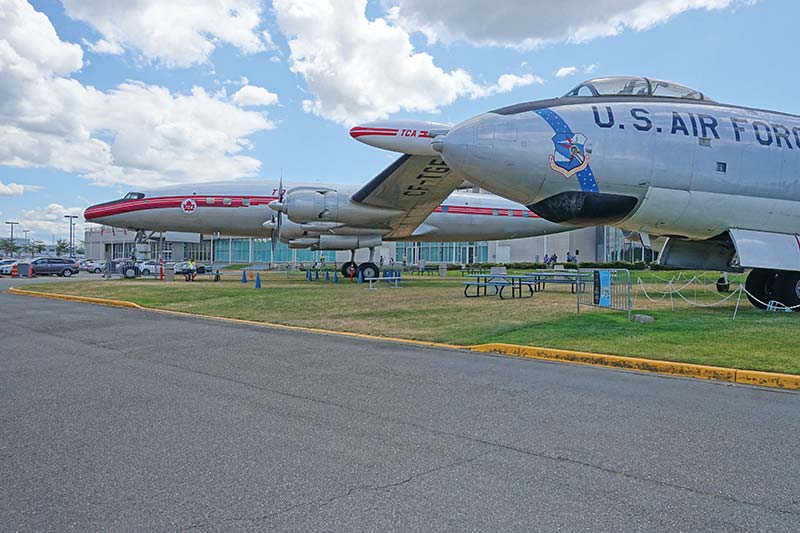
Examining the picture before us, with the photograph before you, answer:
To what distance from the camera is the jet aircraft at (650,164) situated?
418 inches

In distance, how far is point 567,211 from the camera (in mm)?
10867

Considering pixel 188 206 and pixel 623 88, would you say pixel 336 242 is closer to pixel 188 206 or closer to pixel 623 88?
pixel 188 206

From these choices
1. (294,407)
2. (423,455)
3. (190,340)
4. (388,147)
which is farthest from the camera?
(388,147)

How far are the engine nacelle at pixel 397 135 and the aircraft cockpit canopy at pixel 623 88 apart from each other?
6.85 metres

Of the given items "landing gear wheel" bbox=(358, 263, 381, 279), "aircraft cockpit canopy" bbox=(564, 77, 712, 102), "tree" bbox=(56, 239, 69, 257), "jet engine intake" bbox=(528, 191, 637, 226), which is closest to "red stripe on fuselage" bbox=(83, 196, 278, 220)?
"landing gear wheel" bbox=(358, 263, 381, 279)

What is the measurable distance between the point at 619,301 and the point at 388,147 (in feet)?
29.8

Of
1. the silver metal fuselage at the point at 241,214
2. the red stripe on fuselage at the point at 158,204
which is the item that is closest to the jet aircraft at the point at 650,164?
the silver metal fuselage at the point at 241,214

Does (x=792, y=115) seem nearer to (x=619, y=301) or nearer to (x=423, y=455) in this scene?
(x=619, y=301)

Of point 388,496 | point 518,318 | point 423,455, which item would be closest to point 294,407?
point 423,455

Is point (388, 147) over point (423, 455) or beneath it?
over

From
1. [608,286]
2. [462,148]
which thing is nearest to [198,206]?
[462,148]

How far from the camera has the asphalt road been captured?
9.73ft

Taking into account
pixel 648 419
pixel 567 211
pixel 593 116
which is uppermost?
pixel 593 116

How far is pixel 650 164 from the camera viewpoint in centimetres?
1097
